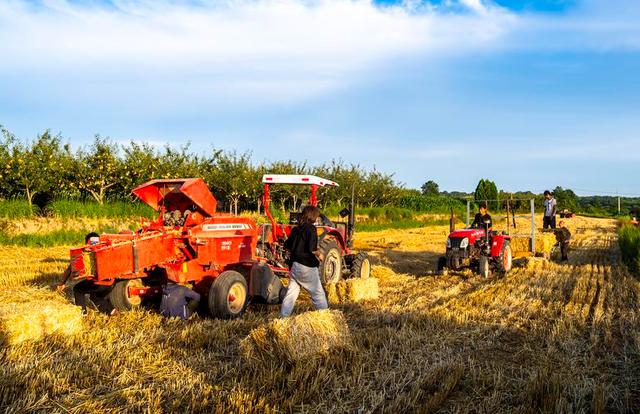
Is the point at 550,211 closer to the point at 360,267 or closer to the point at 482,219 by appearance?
the point at 482,219

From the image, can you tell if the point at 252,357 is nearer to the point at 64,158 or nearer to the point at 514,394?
the point at 514,394

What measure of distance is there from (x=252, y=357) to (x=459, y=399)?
73.7 inches

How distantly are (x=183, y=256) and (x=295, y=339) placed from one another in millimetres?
3013

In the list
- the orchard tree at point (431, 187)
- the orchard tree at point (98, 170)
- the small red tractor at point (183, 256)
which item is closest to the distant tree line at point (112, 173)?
the orchard tree at point (98, 170)

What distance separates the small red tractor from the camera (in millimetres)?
A: 6770

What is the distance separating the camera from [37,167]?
19.4 metres

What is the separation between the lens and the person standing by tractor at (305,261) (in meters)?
6.73

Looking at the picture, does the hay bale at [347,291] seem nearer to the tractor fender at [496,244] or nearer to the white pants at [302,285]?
the white pants at [302,285]

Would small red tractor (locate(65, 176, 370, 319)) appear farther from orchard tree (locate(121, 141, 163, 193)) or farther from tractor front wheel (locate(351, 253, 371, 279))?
orchard tree (locate(121, 141, 163, 193))

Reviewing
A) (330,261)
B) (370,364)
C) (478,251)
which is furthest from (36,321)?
(478,251)

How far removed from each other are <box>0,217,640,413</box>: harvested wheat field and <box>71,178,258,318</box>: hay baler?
43 centimetres

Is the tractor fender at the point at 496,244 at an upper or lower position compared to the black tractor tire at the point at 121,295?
upper

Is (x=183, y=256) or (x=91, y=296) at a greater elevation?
(x=183, y=256)

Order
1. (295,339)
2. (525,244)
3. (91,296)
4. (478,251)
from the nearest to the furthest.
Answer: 1. (295,339)
2. (91,296)
3. (478,251)
4. (525,244)
